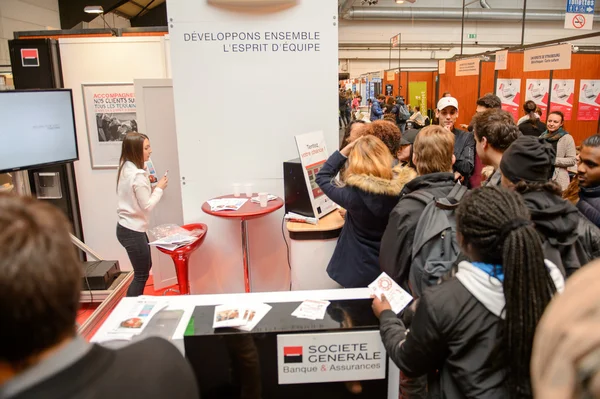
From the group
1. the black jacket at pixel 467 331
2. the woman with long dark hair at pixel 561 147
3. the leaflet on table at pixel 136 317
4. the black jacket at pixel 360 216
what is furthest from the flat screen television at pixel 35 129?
the woman with long dark hair at pixel 561 147

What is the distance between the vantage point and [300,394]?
163cm

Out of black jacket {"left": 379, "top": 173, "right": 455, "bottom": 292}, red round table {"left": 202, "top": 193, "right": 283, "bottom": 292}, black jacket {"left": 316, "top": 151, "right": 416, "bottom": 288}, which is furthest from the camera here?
red round table {"left": 202, "top": 193, "right": 283, "bottom": 292}

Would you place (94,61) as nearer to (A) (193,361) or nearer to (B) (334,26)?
(B) (334,26)

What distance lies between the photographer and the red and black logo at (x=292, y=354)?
5.18ft

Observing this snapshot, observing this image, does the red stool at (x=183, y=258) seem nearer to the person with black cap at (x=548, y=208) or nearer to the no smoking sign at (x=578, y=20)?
the person with black cap at (x=548, y=208)

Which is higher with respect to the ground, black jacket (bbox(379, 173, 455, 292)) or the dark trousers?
black jacket (bbox(379, 173, 455, 292))

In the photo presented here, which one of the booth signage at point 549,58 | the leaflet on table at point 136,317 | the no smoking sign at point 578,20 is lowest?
the leaflet on table at point 136,317

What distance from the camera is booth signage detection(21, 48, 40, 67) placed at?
156 inches

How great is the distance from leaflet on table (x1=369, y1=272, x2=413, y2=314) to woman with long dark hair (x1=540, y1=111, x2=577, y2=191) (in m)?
4.05

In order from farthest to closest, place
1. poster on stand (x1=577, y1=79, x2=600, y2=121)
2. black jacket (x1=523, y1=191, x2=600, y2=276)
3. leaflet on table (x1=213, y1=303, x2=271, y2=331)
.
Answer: poster on stand (x1=577, y1=79, x2=600, y2=121), leaflet on table (x1=213, y1=303, x2=271, y2=331), black jacket (x1=523, y1=191, x2=600, y2=276)

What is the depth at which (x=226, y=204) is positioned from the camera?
10.2ft

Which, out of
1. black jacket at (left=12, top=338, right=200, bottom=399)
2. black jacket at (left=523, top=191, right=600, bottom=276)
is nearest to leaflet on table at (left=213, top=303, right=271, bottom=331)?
black jacket at (left=12, top=338, right=200, bottom=399)

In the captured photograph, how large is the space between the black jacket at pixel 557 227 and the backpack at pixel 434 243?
32 cm

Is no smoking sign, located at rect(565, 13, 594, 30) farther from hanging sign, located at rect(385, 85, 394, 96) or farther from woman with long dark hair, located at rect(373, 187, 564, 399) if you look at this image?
hanging sign, located at rect(385, 85, 394, 96)
